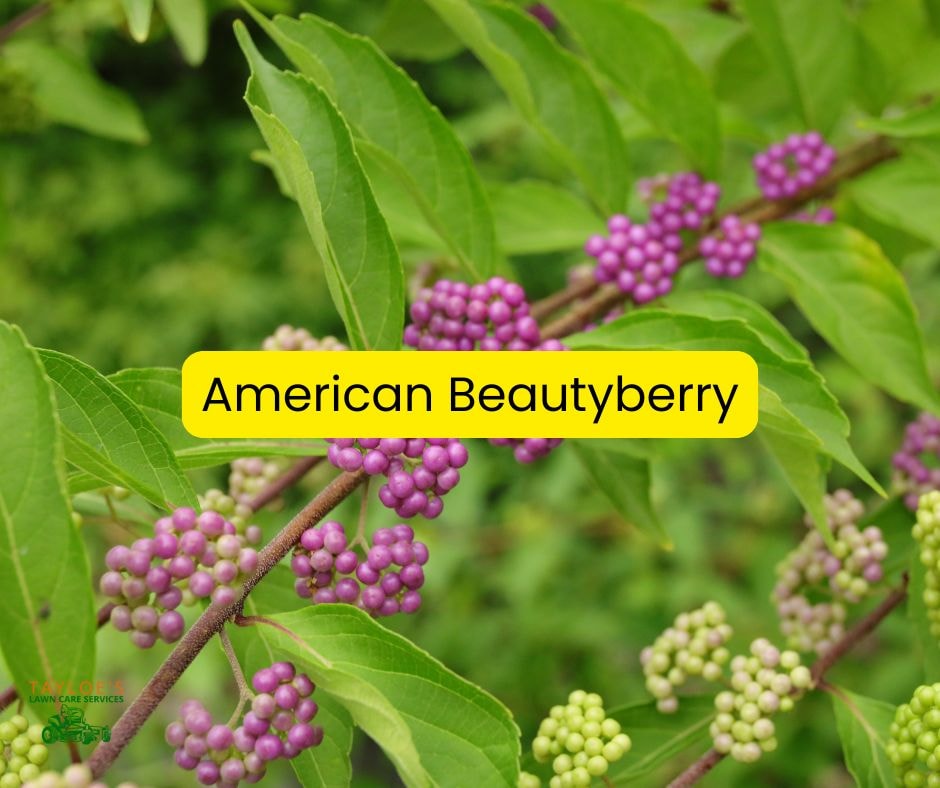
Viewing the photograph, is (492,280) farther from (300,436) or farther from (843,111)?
(843,111)

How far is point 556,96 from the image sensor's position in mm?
1522

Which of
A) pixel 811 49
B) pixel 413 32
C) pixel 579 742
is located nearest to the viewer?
pixel 579 742

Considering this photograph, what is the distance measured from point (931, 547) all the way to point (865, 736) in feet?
0.96

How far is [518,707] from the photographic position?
149 inches

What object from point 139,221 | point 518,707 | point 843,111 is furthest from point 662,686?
point 139,221

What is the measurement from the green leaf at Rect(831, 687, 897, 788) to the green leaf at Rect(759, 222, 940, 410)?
437 mm

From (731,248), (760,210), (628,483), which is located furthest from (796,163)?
(628,483)

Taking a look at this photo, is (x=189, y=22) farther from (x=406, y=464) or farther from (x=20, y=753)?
(x=20, y=753)

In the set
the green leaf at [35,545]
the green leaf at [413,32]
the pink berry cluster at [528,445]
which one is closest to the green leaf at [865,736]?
the pink berry cluster at [528,445]

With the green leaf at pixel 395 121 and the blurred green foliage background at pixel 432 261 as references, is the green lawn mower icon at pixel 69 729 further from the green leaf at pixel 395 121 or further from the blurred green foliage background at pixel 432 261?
the green leaf at pixel 395 121

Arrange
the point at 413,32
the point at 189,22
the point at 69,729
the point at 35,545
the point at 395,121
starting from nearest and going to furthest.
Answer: the point at 35,545 → the point at 69,729 → the point at 395,121 → the point at 189,22 → the point at 413,32

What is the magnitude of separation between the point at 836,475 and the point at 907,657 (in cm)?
90

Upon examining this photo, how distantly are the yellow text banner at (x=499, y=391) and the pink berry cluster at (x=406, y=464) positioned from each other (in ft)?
0.18

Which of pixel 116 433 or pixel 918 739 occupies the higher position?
pixel 116 433
